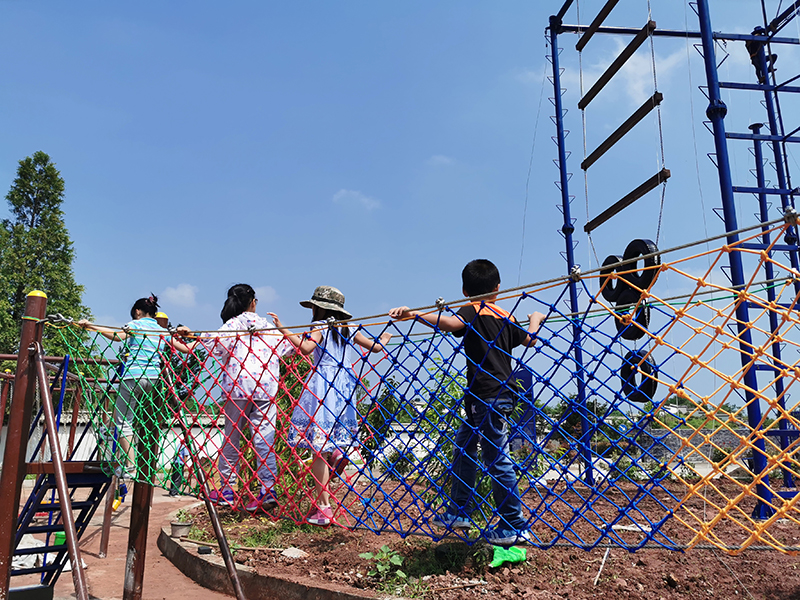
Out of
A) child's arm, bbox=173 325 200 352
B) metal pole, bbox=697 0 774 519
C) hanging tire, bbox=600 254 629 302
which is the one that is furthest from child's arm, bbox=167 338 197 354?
metal pole, bbox=697 0 774 519

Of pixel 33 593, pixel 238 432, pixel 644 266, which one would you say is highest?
pixel 644 266

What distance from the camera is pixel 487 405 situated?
90.3 inches

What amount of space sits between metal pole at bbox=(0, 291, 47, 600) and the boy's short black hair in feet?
7.15

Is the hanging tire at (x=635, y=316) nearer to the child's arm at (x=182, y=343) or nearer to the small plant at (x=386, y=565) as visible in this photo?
the small plant at (x=386, y=565)

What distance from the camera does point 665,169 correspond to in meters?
5.53

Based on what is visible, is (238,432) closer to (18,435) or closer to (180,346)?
(180,346)

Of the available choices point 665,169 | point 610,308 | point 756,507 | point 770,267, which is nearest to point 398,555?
point 610,308

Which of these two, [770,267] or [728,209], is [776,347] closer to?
[770,267]

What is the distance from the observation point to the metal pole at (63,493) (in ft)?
7.11

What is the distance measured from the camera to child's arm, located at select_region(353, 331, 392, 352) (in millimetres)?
2594

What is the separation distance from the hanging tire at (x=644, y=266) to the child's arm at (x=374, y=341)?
106 cm

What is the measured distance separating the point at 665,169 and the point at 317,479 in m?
4.47

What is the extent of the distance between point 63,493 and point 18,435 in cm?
64

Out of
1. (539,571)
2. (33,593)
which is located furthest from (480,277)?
(33,593)
